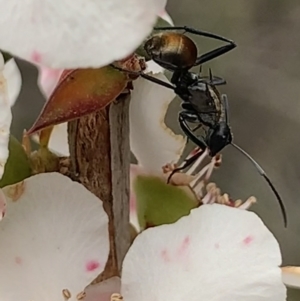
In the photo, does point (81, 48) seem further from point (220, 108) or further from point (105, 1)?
point (220, 108)

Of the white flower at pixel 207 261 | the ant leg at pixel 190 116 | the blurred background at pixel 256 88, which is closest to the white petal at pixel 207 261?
the white flower at pixel 207 261

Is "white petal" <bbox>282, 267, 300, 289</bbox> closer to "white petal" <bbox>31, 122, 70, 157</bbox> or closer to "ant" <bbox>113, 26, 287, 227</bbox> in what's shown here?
"ant" <bbox>113, 26, 287, 227</bbox>

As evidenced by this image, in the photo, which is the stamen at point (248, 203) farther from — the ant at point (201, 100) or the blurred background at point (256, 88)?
the blurred background at point (256, 88)

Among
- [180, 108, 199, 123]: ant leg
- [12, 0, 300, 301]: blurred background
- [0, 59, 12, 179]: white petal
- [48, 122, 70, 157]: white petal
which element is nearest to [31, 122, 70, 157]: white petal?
[48, 122, 70, 157]: white petal

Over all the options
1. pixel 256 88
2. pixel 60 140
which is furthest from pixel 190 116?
pixel 256 88

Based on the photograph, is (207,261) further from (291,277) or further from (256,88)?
(256,88)

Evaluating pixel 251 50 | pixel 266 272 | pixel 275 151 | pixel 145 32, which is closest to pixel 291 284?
pixel 266 272
